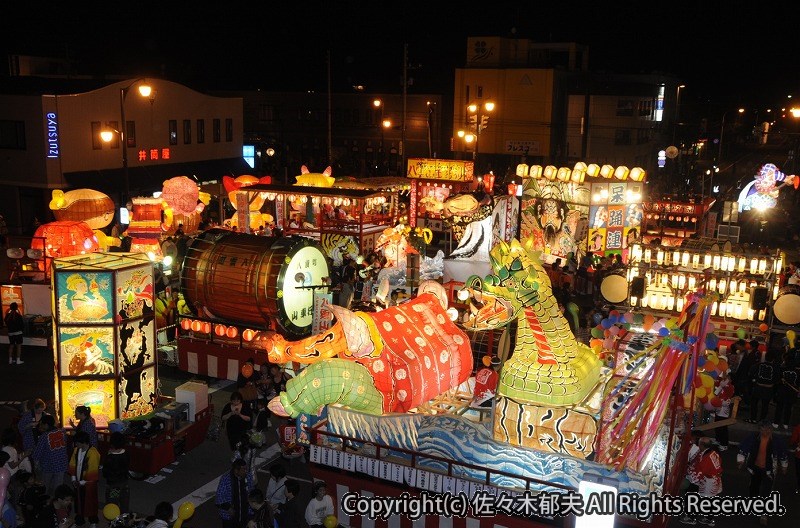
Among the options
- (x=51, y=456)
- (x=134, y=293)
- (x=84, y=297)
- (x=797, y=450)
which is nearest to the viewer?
(x=51, y=456)

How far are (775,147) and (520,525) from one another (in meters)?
108

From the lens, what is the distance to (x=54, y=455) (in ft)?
32.3

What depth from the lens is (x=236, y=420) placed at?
37.7 ft

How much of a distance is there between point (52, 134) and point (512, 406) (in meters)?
25.4

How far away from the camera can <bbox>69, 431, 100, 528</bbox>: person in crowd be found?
31.2ft

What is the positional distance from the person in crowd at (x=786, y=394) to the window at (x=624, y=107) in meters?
38.0

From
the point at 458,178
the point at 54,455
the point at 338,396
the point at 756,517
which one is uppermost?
the point at 458,178

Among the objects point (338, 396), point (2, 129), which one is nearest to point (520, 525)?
point (338, 396)

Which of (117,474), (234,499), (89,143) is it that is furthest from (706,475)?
(89,143)

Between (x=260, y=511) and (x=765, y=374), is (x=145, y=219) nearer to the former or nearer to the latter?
(x=260, y=511)

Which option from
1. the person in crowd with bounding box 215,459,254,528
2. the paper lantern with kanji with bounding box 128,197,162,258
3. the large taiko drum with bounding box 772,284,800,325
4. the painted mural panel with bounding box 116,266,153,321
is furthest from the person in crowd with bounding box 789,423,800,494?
the paper lantern with kanji with bounding box 128,197,162,258

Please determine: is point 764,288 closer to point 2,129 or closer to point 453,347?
point 453,347

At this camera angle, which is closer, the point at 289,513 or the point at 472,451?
the point at 289,513

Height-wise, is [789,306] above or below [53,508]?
above
